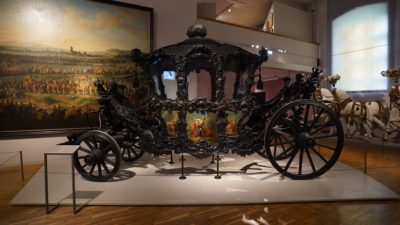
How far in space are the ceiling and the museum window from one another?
189 cm

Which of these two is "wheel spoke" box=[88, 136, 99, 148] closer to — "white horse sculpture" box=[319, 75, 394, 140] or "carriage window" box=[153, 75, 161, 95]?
"carriage window" box=[153, 75, 161, 95]

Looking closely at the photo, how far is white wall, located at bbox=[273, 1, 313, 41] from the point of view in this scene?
32.1ft

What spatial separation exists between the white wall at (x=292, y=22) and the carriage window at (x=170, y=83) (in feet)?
22.4

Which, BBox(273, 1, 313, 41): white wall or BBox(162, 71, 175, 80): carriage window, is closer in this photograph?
BBox(162, 71, 175, 80): carriage window

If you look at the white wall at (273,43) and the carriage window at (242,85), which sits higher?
the white wall at (273,43)

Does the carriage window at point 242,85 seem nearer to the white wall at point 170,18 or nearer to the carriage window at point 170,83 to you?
the carriage window at point 170,83

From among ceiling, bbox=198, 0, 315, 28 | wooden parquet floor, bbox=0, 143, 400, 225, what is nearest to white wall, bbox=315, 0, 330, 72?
ceiling, bbox=198, 0, 315, 28

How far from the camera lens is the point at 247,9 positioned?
10953 millimetres

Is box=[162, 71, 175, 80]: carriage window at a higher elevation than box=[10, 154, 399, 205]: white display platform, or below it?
higher

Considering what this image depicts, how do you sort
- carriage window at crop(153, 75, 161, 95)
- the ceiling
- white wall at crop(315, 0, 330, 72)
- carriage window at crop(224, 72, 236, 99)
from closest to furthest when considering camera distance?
carriage window at crop(224, 72, 236, 99), carriage window at crop(153, 75, 161, 95), white wall at crop(315, 0, 330, 72), the ceiling

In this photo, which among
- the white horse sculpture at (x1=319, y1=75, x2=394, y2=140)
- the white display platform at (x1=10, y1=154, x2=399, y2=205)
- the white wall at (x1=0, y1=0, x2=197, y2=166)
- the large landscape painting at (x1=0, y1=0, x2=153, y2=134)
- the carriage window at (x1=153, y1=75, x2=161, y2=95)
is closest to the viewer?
the white display platform at (x1=10, y1=154, x2=399, y2=205)

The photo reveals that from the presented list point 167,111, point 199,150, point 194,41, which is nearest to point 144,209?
point 199,150

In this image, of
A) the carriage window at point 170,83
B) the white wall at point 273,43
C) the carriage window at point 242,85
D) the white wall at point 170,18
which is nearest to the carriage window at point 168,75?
the carriage window at point 170,83

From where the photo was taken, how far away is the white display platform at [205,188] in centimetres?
317
